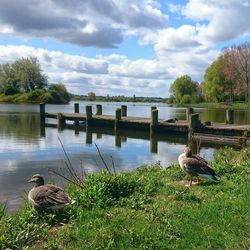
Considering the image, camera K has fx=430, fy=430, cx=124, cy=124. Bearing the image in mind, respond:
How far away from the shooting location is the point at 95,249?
6039mm

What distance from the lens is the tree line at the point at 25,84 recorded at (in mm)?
117438

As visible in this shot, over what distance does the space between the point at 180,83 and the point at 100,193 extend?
115m

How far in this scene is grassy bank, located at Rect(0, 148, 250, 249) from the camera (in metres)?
6.26

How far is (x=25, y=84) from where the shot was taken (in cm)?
12125

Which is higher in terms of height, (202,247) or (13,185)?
(202,247)

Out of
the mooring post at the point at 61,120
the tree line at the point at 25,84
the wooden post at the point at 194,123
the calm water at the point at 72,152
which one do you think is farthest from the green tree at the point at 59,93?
the wooden post at the point at 194,123

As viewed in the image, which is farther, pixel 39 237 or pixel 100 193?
pixel 100 193

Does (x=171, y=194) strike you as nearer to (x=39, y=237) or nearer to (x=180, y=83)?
(x=39, y=237)

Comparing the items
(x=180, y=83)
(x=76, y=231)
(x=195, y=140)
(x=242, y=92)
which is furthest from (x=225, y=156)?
(x=180, y=83)

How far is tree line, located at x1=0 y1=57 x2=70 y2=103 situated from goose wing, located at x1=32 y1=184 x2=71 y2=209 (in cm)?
10853

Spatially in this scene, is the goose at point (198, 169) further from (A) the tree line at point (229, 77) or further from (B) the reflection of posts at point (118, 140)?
(A) the tree line at point (229, 77)

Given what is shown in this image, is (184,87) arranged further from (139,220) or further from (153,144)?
(139,220)

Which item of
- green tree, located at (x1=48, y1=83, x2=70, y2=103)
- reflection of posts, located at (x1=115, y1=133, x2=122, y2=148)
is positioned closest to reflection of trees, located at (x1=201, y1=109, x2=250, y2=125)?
reflection of posts, located at (x1=115, y1=133, x2=122, y2=148)

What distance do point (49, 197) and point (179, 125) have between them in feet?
90.7
